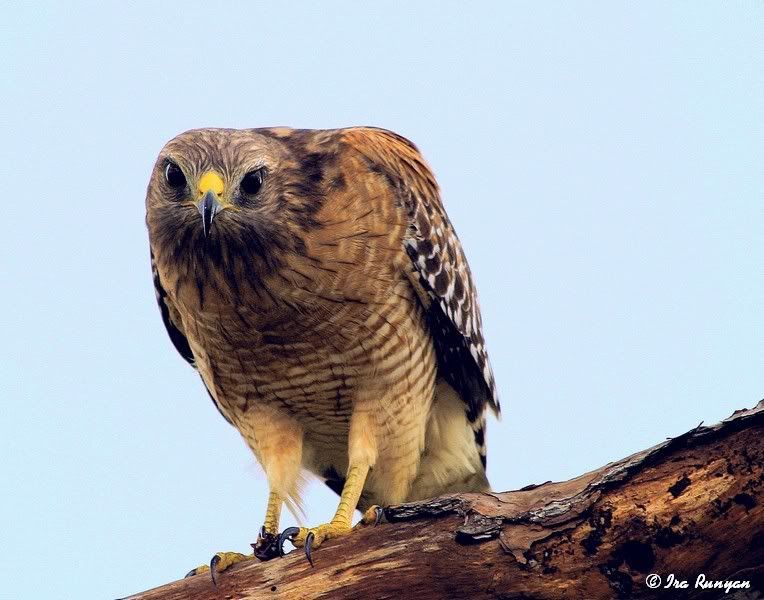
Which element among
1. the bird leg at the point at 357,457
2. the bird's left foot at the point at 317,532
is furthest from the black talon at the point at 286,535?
the bird leg at the point at 357,457

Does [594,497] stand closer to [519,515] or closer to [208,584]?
[519,515]

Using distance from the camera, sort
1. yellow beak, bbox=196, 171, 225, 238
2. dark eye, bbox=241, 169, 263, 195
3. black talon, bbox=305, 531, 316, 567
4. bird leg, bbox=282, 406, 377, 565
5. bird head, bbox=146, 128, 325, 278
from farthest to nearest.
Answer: bird leg, bbox=282, 406, 377, 565, dark eye, bbox=241, 169, 263, 195, bird head, bbox=146, 128, 325, 278, yellow beak, bbox=196, 171, 225, 238, black talon, bbox=305, 531, 316, 567

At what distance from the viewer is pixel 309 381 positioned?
25.2 feet

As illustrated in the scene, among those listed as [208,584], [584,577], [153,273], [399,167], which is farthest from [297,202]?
[584,577]

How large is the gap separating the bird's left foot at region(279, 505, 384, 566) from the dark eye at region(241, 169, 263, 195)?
2237 millimetres

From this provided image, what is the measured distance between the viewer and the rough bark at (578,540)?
5.63 meters

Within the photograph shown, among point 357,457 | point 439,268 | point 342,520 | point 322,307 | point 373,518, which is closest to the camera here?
point 373,518

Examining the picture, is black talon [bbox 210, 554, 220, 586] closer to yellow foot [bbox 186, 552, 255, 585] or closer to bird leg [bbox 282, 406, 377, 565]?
yellow foot [bbox 186, 552, 255, 585]

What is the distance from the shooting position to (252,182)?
23.6 ft

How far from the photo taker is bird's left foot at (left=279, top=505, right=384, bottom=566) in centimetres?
647

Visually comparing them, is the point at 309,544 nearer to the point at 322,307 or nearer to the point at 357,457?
the point at 357,457
